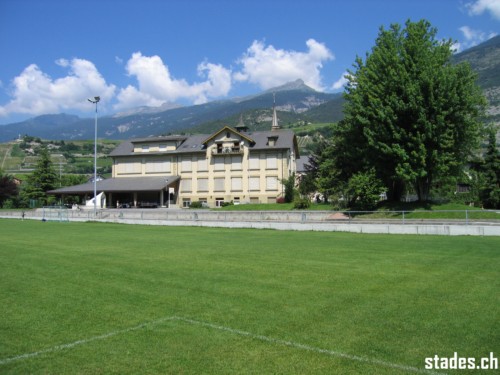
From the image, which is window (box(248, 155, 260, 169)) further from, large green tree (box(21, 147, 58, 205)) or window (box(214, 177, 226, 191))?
large green tree (box(21, 147, 58, 205))

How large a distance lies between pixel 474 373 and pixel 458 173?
123 feet

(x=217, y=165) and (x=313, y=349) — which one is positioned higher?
(x=217, y=165)

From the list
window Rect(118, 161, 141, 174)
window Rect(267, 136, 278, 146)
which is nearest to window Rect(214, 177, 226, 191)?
window Rect(267, 136, 278, 146)

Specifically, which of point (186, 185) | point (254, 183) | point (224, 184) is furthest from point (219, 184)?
point (254, 183)

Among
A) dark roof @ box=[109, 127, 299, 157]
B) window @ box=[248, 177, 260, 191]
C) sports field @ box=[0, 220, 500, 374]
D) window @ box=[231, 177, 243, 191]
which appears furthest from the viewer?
window @ box=[231, 177, 243, 191]

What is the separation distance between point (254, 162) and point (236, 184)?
4489mm

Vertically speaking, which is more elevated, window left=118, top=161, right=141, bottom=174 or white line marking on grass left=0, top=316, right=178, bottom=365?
window left=118, top=161, right=141, bottom=174

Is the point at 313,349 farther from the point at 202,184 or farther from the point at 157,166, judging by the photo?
the point at 157,166

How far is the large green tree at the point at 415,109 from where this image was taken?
1414 inches

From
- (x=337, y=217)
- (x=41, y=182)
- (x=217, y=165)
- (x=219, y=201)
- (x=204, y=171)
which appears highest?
(x=217, y=165)

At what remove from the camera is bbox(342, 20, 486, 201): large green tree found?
1414 inches

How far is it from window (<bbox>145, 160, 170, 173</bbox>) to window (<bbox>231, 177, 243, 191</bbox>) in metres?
11.4

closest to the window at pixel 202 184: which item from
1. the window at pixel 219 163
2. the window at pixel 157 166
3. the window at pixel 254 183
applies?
the window at pixel 219 163

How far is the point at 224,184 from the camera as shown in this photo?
69.5m
